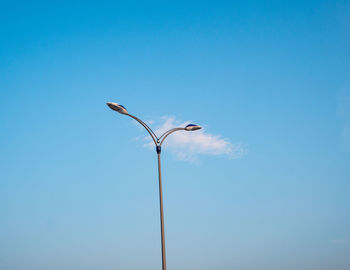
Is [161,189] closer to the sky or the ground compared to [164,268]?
closer to the sky

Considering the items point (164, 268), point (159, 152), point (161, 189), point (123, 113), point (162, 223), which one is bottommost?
point (164, 268)

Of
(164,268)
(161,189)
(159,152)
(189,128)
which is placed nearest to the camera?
(164,268)

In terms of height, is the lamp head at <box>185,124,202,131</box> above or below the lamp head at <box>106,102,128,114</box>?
above

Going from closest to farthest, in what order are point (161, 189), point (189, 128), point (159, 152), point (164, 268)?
point (164, 268)
point (161, 189)
point (159, 152)
point (189, 128)

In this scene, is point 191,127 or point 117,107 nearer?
point 117,107

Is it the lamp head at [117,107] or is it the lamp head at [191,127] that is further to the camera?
the lamp head at [191,127]

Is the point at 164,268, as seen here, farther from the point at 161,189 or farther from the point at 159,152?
the point at 159,152

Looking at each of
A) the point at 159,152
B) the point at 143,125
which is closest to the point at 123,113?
the point at 143,125

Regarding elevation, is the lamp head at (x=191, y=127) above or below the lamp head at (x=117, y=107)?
above

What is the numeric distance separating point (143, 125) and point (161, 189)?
11.3ft

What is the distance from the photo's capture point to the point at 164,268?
1309 centimetres

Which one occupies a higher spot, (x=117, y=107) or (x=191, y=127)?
(x=191, y=127)

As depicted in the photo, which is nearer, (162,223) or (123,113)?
(162,223)

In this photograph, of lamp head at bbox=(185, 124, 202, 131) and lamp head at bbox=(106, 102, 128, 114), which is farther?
lamp head at bbox=(185, 124, 202, 131)
